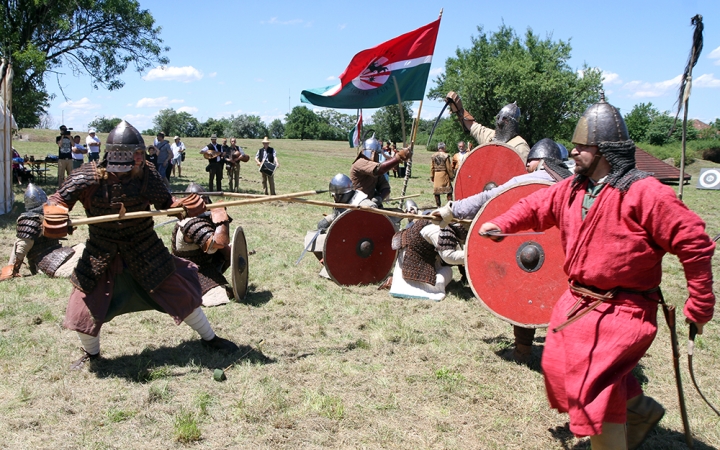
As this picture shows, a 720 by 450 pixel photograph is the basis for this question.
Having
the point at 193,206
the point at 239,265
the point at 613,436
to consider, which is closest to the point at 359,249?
the point at 239,265

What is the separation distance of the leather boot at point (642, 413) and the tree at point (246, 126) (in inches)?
2762

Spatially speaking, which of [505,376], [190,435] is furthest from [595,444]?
[190,435]

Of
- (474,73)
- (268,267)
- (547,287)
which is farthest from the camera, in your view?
(474,73)

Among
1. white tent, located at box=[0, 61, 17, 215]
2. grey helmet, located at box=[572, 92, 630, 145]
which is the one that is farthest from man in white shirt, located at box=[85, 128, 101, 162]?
grey helmet, located at box=[572, 92, 630, 145]

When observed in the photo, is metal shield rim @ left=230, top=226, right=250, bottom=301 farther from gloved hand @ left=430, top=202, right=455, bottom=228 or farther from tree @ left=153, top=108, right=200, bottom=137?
tree @ left=153, top=108, right=200, bottom=137

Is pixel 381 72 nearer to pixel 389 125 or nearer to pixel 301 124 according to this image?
pixel 389 125

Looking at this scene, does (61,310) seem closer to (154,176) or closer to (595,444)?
(154,176)

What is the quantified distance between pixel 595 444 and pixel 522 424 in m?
0.80

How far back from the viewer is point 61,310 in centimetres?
486

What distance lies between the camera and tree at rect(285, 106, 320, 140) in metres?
70.1

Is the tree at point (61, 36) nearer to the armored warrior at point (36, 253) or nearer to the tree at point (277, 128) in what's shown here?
the armored warrior at point (36, 253)

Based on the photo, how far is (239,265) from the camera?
502cm

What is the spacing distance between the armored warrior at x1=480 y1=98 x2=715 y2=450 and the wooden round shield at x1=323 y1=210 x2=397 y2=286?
10.3ft

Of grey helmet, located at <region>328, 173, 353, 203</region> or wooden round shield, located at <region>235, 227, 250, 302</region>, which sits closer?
wooden round shield, located at <region>235, 227, 250, 302</region>
